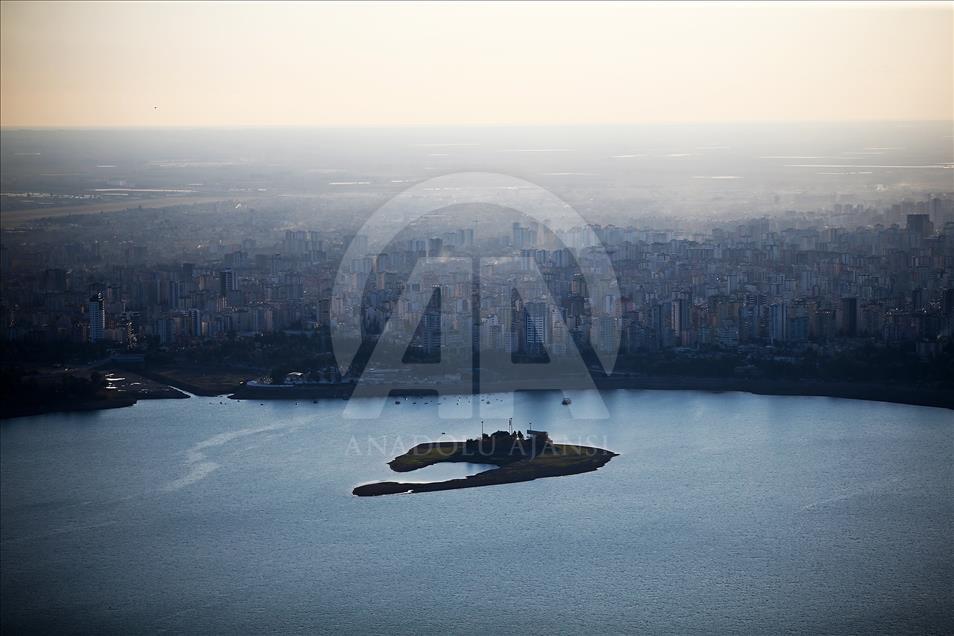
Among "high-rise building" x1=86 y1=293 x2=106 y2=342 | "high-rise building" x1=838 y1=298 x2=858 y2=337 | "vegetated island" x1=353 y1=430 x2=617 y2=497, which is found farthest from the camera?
"high-rise building" x1=86 y1=293 x2=106 y2=342

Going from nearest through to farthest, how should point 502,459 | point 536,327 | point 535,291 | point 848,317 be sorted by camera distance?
point 502,459 → point 536,327 → point 848,317 → point 535,291

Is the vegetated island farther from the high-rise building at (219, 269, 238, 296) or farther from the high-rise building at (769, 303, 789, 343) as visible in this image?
the high-rise building at (219, 269, 238, 296)

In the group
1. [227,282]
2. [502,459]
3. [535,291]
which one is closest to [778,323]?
[535,291]

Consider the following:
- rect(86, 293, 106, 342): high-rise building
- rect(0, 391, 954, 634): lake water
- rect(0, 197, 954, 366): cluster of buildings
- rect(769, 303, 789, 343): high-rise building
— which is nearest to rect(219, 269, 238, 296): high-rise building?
rect(0, 197, 954, 366): cluster of buildings

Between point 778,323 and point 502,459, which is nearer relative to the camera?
point 502,459

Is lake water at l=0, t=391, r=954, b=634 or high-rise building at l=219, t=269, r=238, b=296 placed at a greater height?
high-rise building at l=219, t=269, r=238, b=296

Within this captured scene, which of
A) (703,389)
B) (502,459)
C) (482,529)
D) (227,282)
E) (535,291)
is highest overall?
(227,282)

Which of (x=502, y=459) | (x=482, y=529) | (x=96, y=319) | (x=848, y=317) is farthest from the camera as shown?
(x=96, y=319)

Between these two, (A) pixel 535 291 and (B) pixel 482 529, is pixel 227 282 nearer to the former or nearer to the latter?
(A) pixel 535 291
